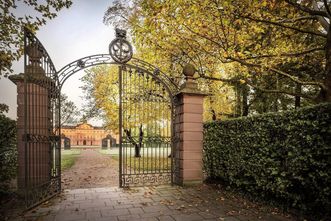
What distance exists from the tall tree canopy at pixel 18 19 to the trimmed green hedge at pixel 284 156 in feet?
20.1

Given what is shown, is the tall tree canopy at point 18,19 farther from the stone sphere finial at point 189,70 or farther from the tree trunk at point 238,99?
the tree trunk at point 238,99

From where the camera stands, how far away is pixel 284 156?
4695mm

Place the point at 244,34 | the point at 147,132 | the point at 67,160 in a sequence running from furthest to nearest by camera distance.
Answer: the point at 67,160
the point at 244,34
the point at 147,132

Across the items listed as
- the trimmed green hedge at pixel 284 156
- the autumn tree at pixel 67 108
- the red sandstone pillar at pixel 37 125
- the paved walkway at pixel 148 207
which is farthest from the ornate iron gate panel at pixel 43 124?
the autumn tree at pixel 67 108

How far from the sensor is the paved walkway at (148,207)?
4414mm

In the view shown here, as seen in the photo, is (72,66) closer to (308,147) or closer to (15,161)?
(15,161)

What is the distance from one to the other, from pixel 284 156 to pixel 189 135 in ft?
10.3

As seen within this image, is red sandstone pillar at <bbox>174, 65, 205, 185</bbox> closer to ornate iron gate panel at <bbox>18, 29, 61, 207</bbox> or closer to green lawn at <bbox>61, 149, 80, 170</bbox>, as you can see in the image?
ornate iron gate panel at <bbox>18, 29, 61, 207</bbox>

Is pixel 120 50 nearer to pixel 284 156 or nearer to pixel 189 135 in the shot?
pixel 189 135

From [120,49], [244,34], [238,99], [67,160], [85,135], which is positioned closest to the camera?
[120,49]

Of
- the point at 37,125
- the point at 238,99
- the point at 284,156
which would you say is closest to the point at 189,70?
the point at 284,156

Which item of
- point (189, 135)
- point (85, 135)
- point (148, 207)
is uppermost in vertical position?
point (189, 135)

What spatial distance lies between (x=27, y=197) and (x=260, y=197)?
5.21 m

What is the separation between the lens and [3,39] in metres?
6.14
